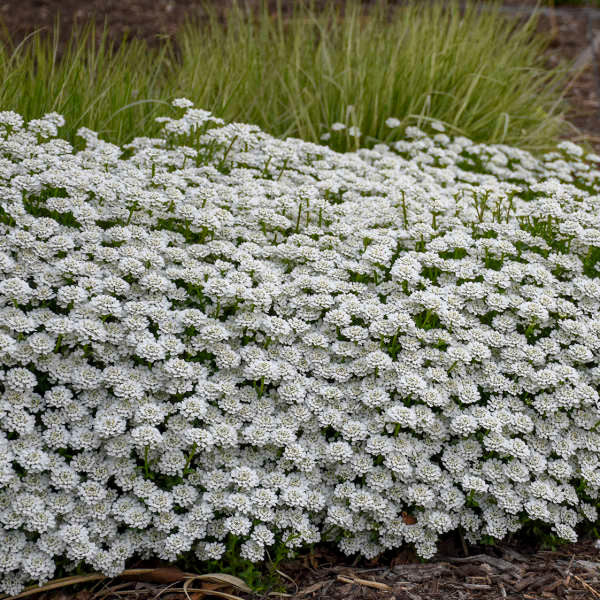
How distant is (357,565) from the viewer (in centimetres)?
309

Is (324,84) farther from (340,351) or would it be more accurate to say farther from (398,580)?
(398,580)

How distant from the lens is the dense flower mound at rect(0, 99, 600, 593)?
2.80 metres

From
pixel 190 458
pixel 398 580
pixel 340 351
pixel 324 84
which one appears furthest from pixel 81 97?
pixel 398 580

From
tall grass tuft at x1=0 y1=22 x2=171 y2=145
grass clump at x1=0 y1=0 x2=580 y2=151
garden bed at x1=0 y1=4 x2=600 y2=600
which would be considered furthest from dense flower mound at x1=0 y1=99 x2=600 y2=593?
grass clump at x1=0 y1=0 x2=580 y2=151

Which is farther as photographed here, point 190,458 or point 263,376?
point 263,376

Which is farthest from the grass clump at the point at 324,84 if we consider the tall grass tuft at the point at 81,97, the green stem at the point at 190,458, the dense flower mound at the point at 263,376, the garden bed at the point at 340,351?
the green stem at the point at 190,458

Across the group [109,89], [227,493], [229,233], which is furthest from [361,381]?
[109,89]

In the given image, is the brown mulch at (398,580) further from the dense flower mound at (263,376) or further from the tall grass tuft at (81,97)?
the tall grass tuft at (81,97)

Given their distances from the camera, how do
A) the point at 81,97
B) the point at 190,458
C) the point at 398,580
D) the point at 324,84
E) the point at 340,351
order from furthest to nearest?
the point at 324,84
the point at 81,97
the point at 340,351
the point at 398,580
the point at 190,458

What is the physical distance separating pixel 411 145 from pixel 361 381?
2782 mm

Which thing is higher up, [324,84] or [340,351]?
[324,84]

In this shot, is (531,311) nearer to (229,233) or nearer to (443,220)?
(443,220)

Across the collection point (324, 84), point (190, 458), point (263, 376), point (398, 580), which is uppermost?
point (324, 84)

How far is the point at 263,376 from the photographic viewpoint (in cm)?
296
